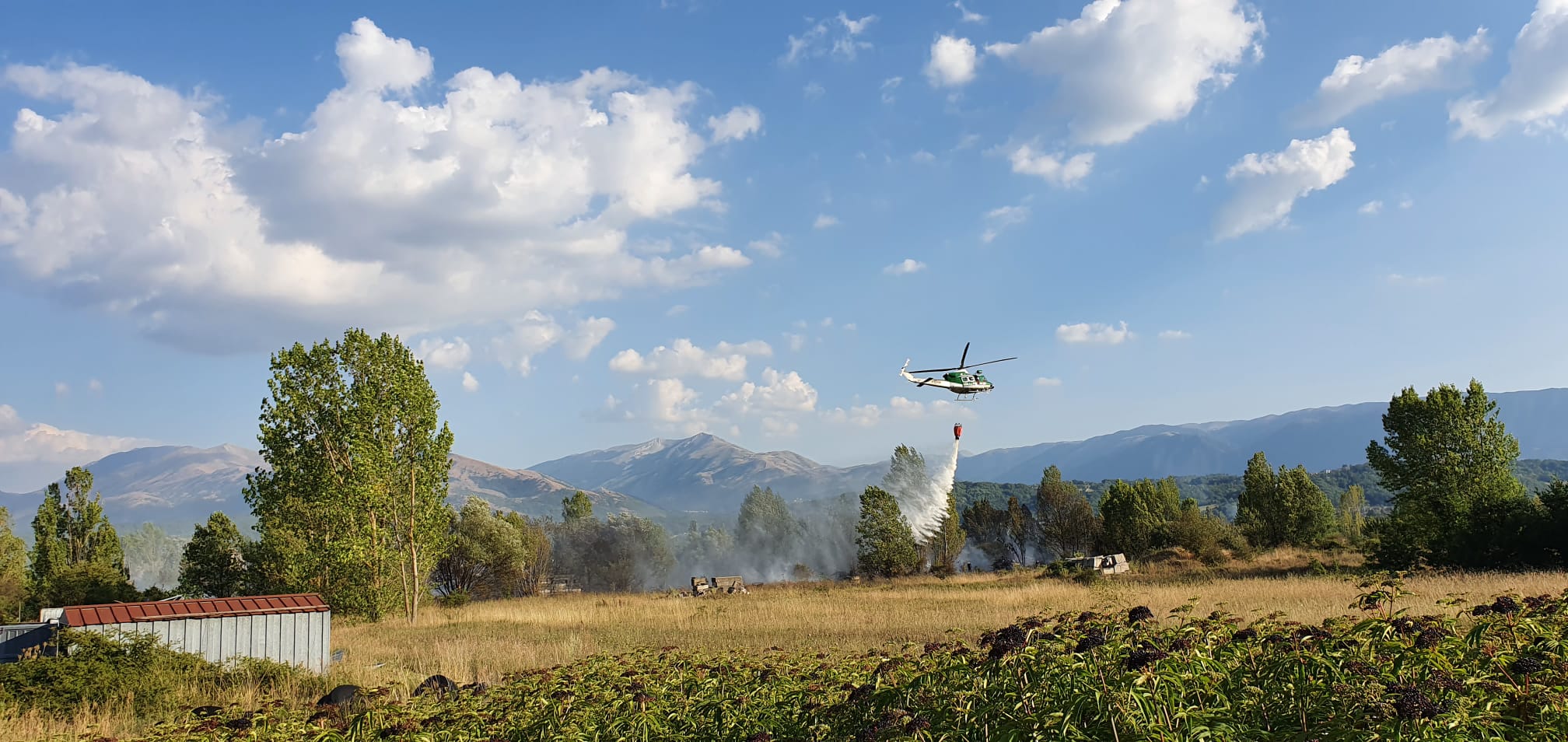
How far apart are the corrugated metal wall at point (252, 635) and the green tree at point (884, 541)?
44.4m

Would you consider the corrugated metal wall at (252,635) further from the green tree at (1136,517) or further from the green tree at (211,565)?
the green tree at (1136,517)

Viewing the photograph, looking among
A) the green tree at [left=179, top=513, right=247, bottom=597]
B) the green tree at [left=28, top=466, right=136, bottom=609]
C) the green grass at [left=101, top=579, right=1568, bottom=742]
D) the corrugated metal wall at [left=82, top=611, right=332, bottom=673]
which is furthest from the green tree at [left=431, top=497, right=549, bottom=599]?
the green grass at [left=101, top=579, right=1568, bottom=742]

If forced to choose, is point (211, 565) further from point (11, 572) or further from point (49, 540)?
point (49, 540)

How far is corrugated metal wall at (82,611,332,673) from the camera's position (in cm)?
1538

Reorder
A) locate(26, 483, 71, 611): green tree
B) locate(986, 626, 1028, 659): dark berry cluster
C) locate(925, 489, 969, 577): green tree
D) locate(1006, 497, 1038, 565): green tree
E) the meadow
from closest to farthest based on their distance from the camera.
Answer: the meadow, locate(986, 626, 1028, 659): dark berry cluster, locate(26, 483, 71, 611): green tree, locate(925, 489, 969, 577): green tree, locate(1006, 497, 1038, 565): green tree

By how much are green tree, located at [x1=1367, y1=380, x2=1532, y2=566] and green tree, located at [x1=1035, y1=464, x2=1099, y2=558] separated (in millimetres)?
49243

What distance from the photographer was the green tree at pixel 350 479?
29.7 meters

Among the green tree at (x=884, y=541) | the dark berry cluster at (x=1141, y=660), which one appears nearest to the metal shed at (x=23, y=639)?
the dark berry cluster at (x=1141, y=660)

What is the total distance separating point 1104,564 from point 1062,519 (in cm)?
5323

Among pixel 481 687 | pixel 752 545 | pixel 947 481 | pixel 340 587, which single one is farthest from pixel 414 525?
pixel 752 545

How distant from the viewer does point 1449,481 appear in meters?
38.8

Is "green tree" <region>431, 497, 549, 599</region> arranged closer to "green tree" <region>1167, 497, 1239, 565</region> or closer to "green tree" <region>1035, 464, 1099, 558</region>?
"green tree" <region>1167, 497, 1239, 565</region>

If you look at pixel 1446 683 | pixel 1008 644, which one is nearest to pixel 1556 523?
pixel 1446 683

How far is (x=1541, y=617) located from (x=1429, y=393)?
1725 inches
